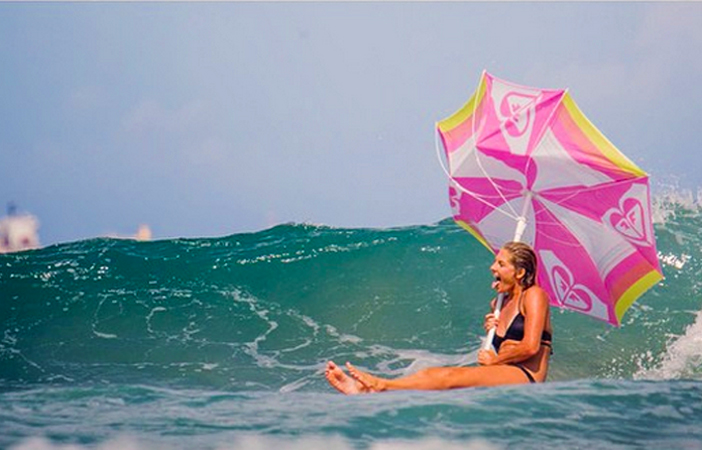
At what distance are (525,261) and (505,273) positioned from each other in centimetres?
15

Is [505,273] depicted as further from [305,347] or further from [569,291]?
[305,347]

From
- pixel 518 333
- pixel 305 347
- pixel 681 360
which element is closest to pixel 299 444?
pixel 518 333

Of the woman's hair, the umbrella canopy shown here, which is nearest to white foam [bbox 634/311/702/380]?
the umbrella canopy

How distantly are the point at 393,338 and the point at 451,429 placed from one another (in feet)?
21.1

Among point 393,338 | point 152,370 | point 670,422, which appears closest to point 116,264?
point 152,370

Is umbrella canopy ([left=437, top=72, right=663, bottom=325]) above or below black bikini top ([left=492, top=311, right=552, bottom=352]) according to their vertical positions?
above

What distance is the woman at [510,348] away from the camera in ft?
16.6

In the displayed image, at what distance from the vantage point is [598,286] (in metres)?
6.05

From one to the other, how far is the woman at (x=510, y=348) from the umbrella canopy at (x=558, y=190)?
0.52 m

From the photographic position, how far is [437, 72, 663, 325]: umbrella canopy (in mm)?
5625

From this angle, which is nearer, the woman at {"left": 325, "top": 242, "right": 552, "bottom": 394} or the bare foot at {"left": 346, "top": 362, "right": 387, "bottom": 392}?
the bare foot at {"left": 346, "top": 362, "right": 387, "bottom": 392}

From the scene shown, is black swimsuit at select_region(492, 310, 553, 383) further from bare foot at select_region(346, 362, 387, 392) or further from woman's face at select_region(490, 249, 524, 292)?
bare foot at select_region(346, 362, 387, 392)

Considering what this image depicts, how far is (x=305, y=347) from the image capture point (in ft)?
33.9

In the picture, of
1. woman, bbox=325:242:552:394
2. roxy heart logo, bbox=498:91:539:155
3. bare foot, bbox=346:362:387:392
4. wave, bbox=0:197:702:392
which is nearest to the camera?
bare foot, bbox=346:362:387:392
